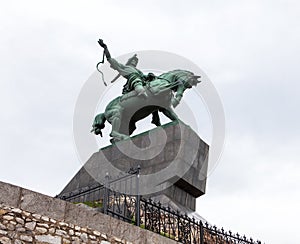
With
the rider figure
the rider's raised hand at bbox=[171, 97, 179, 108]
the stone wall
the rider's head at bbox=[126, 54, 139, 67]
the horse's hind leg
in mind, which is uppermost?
the rider's head at bbox=[126, 54, 139, 67]

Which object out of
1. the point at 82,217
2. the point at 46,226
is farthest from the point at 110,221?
the point at 46,226

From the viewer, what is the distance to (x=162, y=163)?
1459 cm

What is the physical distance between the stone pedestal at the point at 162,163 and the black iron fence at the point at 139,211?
2104 mm

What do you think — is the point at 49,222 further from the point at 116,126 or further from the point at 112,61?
the point at 112,61

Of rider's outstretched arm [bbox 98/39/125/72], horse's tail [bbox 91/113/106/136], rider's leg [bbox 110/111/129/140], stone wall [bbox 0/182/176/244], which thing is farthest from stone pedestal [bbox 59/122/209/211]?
stone wall [bbox 0/182/176/244]

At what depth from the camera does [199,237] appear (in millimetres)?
11688

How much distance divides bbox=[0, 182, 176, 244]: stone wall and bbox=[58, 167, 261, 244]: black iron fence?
50 centimetres

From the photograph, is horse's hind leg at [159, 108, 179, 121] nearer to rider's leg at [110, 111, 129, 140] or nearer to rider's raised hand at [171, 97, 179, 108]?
rider's raised hand at [171, 97, 179, 108]

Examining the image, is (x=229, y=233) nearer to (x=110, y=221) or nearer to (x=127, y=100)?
(x=110, y=221)

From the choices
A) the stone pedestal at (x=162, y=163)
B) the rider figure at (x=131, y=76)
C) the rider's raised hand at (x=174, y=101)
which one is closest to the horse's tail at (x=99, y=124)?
the stone pedestal at (x=162, y=163)

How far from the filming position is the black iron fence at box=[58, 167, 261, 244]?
10.6 m

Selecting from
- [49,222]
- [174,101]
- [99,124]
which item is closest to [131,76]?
[174,101]

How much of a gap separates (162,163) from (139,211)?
411 centimetres

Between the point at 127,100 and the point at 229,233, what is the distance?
4524 mm
